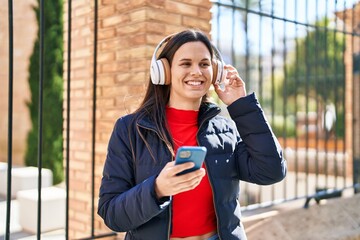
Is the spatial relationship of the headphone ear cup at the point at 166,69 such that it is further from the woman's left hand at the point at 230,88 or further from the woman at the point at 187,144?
the woman's left hand at the point at 230,88

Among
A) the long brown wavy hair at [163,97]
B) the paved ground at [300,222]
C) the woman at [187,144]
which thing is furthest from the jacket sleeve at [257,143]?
the paved ground at [300,222]

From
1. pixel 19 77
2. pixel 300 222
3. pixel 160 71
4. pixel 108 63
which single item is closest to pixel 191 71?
pixel 160 71

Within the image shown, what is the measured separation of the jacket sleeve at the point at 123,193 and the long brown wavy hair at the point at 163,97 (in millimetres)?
98

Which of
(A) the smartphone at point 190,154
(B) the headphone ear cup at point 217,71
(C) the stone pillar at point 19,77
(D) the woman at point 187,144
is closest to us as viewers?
(A) the smartphone at point 190,154

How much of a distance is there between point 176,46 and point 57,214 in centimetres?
304

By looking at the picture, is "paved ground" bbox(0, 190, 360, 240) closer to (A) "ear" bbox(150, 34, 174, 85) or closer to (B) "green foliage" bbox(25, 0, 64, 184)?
(A) "ear" bbox(150, 34, 174, 85)

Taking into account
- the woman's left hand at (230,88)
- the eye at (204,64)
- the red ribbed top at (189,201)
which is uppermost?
the eye at (204,64)

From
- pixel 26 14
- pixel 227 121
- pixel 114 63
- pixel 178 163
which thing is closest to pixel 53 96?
pixel 26 14

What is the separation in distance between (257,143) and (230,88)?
0.29 m

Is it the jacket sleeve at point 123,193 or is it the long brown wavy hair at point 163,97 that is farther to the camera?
the long brown wavy hair at point 163,97

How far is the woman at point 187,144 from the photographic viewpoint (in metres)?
1.64

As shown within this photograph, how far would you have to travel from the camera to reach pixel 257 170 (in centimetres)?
184

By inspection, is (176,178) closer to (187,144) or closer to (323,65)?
(187,144)

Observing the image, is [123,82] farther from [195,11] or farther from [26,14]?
[26,14]
